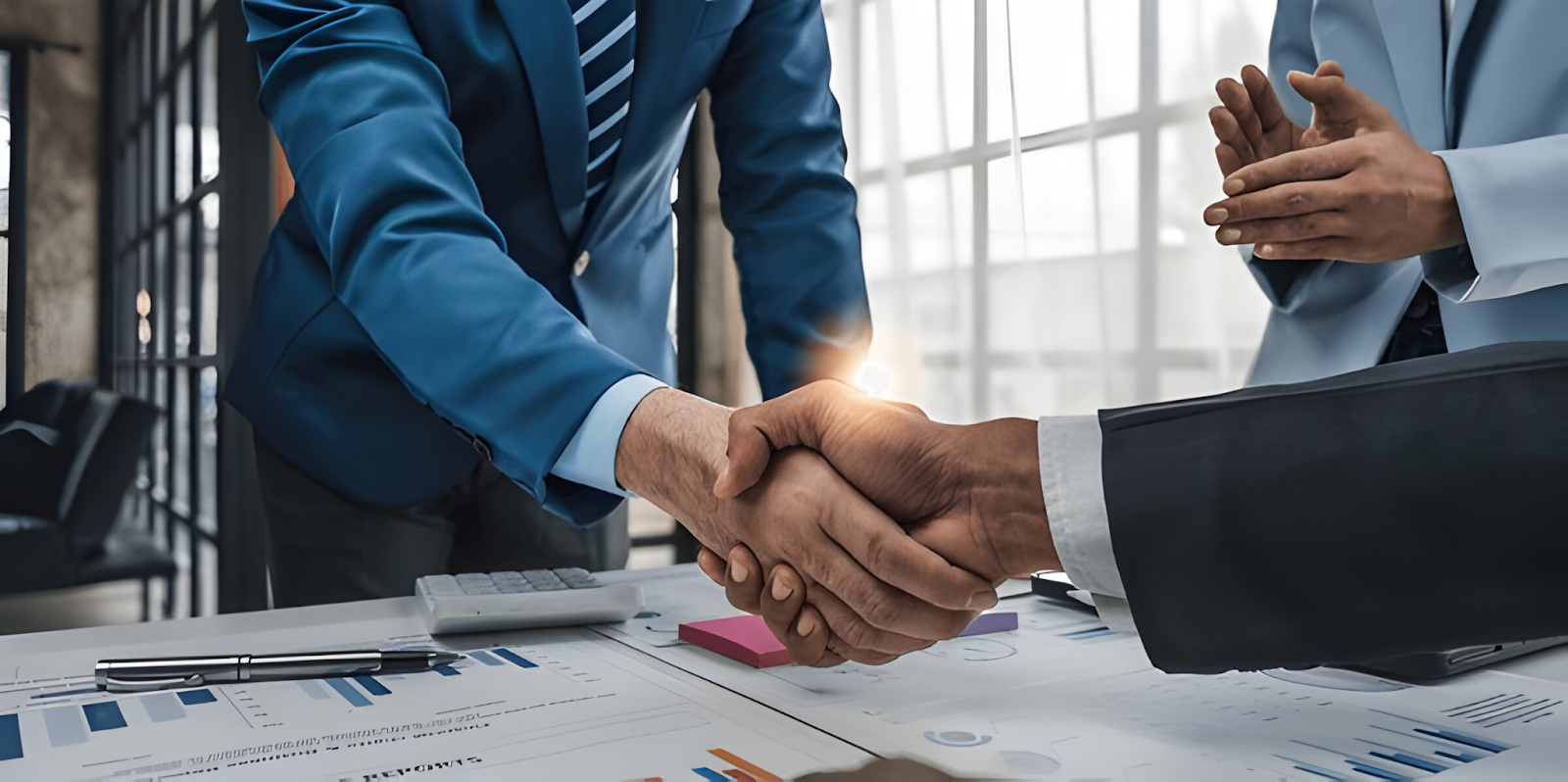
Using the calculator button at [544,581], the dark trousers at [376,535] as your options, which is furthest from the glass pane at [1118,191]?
the calculator button at [544,581]

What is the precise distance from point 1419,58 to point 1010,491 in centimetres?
80

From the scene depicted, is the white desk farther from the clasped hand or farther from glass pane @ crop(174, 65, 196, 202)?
glass pane @ crop(174, 65, 196, 202)

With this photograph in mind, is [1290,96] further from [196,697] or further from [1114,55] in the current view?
[196,697]

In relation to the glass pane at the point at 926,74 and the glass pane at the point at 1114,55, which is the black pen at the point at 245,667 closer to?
the glass pane at the point at 1114,55

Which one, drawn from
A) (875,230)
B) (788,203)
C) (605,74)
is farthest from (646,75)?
(875,230)

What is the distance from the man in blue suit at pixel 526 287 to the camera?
2.68 feet

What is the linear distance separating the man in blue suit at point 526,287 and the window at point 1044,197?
2.28 feet

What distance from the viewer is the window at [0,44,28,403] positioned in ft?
4.40

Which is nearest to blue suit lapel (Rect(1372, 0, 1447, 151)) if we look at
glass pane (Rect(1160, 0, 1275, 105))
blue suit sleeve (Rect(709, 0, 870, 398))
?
glass pane (Rect(1160, 0, 1275, 105))

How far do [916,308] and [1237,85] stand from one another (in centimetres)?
143

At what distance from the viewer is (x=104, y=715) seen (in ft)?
1.74

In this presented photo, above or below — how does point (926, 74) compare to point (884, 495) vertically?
above

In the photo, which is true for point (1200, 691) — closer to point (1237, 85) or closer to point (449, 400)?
point (449, 400)

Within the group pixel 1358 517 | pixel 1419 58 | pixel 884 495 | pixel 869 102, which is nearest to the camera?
pixel 1358 517
